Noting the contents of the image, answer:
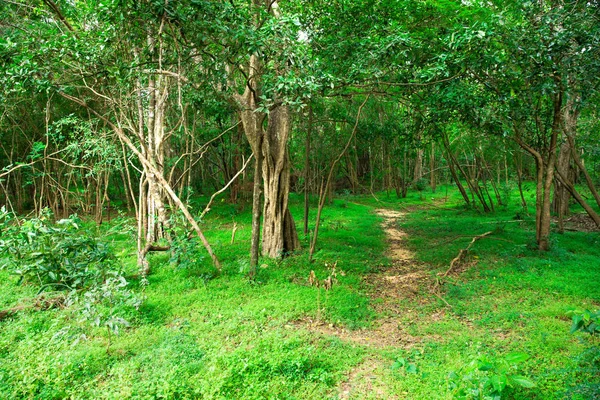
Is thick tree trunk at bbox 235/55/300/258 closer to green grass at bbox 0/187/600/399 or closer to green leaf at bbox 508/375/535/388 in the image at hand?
green grass at bbox 0/187/600/399

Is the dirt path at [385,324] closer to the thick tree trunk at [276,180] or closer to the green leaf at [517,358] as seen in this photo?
the green leaf at [517,358]

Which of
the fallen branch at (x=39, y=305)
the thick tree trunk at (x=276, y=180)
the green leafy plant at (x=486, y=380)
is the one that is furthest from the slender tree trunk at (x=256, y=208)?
the green leafy plant at (x=486, y=380)

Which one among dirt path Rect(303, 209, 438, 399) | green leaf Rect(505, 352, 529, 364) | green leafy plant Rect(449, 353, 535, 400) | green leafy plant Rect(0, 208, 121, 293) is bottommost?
dirt path Rect(303, 209, 438, 399)

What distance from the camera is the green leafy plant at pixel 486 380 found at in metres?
3.30

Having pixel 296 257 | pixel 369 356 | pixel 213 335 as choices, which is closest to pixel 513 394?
pixel 369 356

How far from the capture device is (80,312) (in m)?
5.49

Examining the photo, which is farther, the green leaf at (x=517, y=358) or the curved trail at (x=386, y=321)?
the curved trail at (x=386, y=321)

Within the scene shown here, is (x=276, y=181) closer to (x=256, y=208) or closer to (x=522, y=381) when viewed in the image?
(x=256, y=208)

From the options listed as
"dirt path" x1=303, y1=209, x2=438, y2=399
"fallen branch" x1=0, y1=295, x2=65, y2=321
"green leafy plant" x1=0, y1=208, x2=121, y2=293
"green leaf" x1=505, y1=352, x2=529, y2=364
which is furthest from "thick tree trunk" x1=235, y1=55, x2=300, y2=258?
"green leaf" x1=505, y1=352, x2=529, y2=364

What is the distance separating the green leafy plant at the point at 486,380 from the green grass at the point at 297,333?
0.63 feet

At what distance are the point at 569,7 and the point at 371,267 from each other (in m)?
6.46

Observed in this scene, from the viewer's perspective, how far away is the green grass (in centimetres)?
404

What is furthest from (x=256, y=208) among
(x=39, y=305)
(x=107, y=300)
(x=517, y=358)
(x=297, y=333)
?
(x=517, y=358)

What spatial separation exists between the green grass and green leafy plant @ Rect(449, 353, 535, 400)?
0.63 ft
